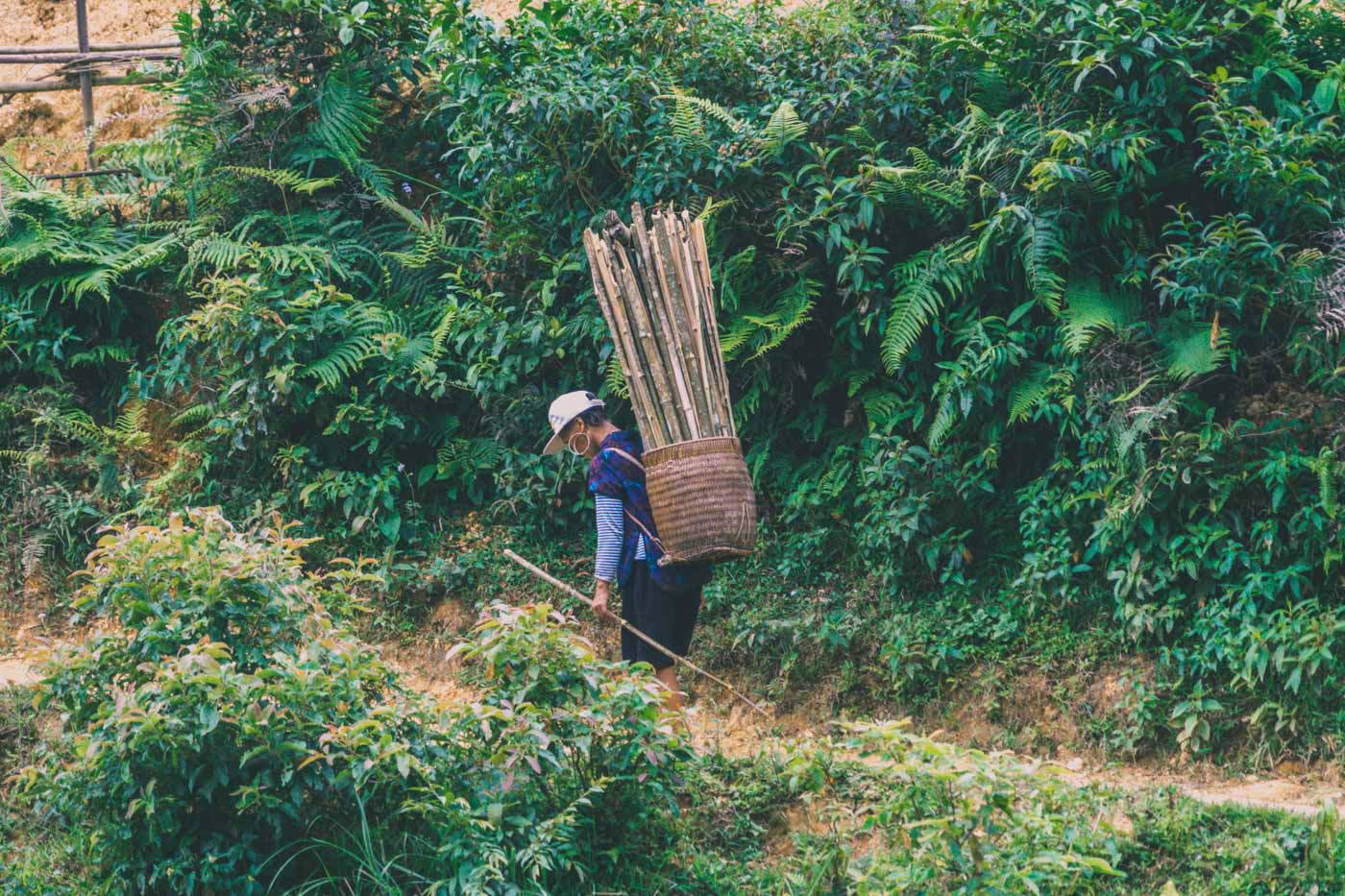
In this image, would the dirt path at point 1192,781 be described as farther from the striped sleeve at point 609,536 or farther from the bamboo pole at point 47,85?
the bamboo pole at point 47,85

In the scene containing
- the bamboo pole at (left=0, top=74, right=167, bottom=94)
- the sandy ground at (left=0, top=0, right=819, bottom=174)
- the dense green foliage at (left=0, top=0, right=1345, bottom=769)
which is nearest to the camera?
the dense green foliage at (left=0, top=0, right=1345, bottom=769)

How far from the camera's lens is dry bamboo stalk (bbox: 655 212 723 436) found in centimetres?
564

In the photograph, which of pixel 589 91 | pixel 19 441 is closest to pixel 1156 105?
pixel 589 91

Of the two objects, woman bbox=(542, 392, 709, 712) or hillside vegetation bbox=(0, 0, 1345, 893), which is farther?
woman bbox=(542, 392, 709, 712)

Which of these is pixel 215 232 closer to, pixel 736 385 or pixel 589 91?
pixel 589 91

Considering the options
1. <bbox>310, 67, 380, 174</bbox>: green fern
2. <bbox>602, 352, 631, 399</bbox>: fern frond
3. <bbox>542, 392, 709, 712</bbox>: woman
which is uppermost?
<bbox>310, 67, 380, 174</bbox>: green fern

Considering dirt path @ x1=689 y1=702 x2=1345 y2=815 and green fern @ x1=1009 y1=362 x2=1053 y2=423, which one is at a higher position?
green fern @ x1=1009 y1=362 x2=1053 y2=423

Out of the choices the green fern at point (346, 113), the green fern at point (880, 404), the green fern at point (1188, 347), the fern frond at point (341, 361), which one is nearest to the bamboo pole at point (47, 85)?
the green fern at point (346, 113)

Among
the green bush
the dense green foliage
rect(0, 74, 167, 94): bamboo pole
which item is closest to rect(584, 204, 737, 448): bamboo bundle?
the dense green foliage

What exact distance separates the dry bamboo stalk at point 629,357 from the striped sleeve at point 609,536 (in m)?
0.36

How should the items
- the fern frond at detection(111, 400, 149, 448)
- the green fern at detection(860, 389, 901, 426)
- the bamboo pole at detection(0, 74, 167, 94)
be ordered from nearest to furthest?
the green fern at detection(860, 389, 901, 426) → the fern frond at detection(111, 400, 149, 448) → the bamboo pole at detection(0, 74, 167, 94)

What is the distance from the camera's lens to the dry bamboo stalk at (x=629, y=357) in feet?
18.3

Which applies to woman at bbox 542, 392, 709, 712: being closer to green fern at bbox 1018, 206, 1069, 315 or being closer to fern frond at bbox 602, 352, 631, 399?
fern frond at bbox 602, 352, 631, 399

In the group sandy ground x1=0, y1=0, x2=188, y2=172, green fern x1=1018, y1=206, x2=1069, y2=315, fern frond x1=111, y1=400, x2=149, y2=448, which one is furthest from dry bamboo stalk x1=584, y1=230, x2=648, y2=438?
sandy ground x1=0, y1=0, x2=188, y2=172
